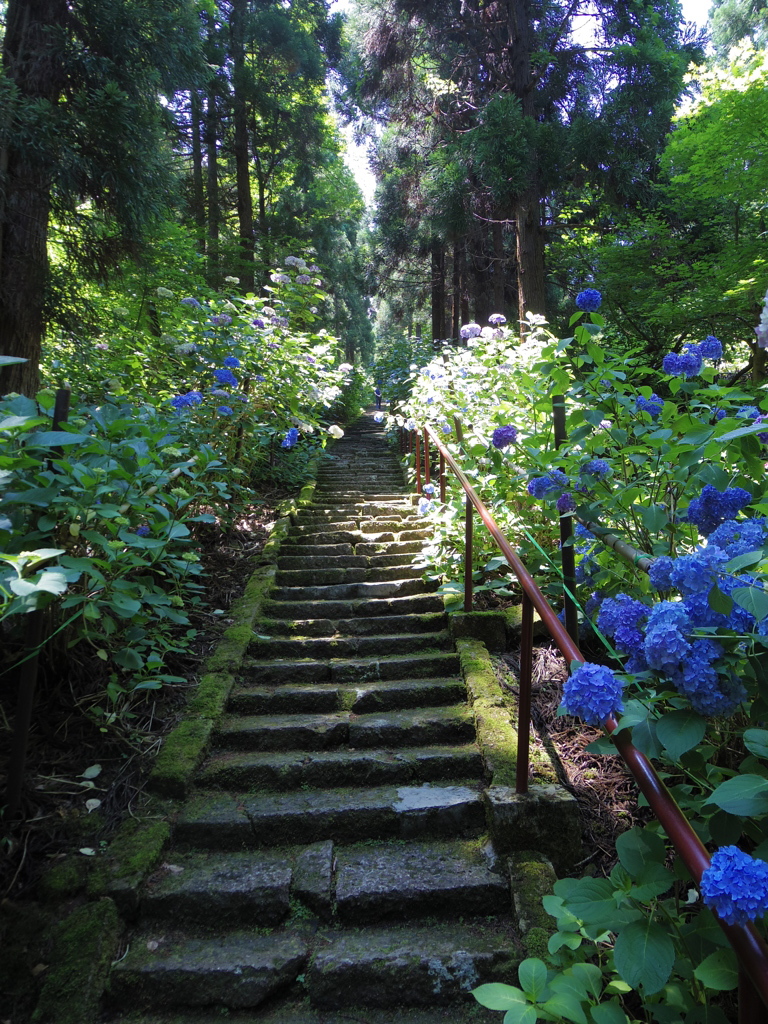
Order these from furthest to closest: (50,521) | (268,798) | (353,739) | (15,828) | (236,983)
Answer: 1. (353,739)
2. (268,798)
3. (15,828)
4. (50,521)
5. (236,983)

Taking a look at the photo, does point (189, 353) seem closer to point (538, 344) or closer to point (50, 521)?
point (538, 344)

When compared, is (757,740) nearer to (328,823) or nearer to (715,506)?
(715,506)

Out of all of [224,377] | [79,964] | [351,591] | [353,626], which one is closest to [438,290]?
[224,377]

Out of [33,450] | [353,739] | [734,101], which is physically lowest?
[353,739]

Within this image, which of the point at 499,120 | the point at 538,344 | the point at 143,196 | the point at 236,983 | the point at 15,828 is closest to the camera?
the point at 236,983

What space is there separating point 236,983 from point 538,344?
371 cm

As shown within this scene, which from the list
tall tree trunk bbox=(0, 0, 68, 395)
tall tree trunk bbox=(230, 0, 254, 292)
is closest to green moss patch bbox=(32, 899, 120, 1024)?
tall tree trunk bbox=(0, 0, 68, 395)

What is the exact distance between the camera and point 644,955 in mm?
978

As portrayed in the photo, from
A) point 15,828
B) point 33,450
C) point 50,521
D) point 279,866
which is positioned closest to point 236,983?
point 279,866

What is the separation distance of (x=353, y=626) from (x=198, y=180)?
914 cm

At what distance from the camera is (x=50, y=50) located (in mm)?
3375

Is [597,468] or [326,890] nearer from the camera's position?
[597,468]

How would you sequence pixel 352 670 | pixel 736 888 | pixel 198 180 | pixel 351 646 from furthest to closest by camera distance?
pixel 198 180 → pixel 351 646 → pixel 352 670 → pixel 736 888

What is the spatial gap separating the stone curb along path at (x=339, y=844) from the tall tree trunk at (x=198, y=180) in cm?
739
